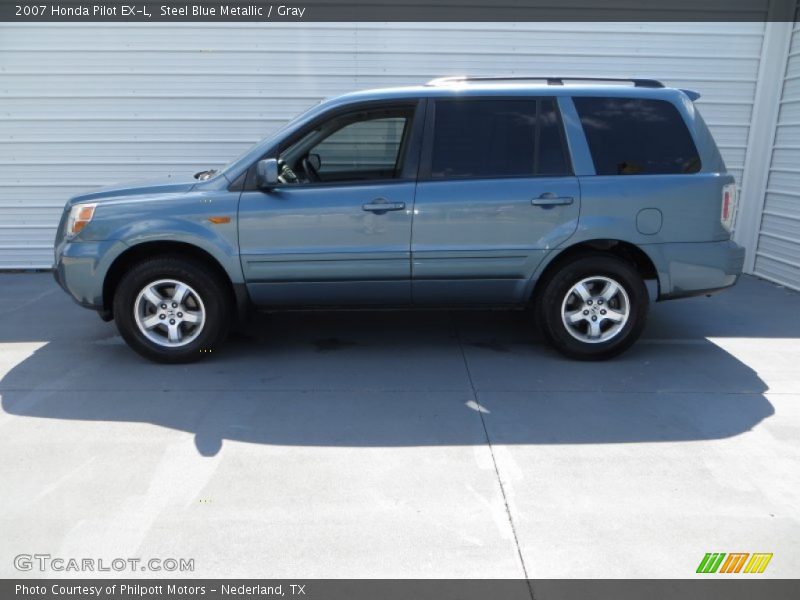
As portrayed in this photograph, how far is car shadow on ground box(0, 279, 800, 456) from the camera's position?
4066 millimetres

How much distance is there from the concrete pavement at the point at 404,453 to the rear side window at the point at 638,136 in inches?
58.0

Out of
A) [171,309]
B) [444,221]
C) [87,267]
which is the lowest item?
[171,309]

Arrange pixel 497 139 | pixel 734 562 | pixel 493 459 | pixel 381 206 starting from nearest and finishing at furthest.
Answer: pixel 734 562 → pixel 493 459 → pixel 381 206 → pixel 497 139

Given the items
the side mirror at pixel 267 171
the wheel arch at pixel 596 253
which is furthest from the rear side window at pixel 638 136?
the side mirror at pixel 267 171

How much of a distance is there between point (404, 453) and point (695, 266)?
104 inches

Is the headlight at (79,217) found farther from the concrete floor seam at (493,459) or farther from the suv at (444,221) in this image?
the concrete floor seam at (493,459)

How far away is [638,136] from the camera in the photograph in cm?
496

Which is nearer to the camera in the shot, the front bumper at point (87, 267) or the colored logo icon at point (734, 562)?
the colored logo icon at point (734, 562)

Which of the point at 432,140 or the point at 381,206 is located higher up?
the point at 432,140

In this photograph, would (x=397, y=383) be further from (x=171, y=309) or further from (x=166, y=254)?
(x=166, y=254)

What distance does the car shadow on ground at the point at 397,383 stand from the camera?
13.3ft

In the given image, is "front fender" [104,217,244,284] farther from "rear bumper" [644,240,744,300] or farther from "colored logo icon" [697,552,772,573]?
"colored logo icon" [697,552,772,573]
